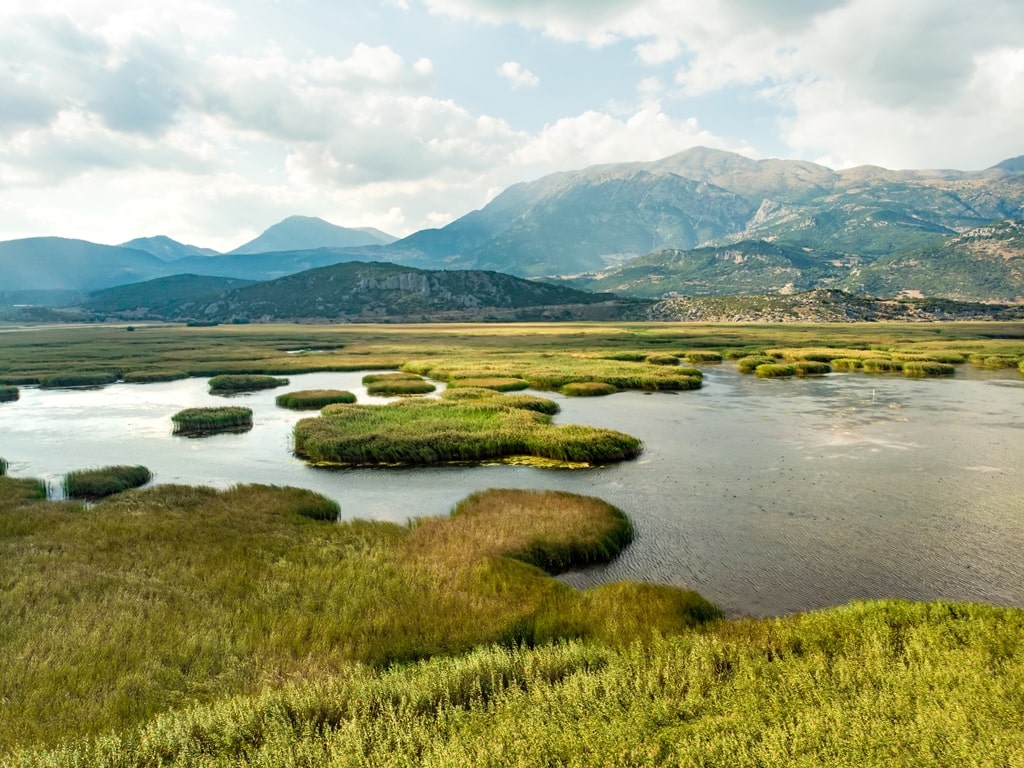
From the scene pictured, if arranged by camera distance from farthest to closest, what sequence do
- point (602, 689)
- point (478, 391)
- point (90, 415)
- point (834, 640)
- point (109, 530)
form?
point (478, 391) → point (90, 415) → point (109, 530) → point (834, 640) → point (602, 689)

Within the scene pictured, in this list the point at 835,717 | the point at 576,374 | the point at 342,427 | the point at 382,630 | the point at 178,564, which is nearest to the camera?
the point at 835,717

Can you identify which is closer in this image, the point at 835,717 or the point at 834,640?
the point at 835,717

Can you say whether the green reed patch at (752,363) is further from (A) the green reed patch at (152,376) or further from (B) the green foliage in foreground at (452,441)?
(A) the green reed patch at (152,376)

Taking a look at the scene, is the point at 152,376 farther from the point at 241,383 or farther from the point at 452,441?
the point at 452,441

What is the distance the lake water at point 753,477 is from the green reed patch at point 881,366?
61.6 ft

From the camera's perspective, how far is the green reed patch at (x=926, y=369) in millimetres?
71438

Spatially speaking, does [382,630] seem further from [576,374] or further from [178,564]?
[576,374]

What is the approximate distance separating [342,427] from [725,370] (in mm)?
57057

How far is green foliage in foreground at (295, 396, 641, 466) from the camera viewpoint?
33688mm

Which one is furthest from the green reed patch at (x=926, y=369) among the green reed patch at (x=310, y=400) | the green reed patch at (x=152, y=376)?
the green reed patch at (x=152, y=376)

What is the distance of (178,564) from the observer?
→ 18.1 metres

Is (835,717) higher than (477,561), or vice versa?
(835,717)

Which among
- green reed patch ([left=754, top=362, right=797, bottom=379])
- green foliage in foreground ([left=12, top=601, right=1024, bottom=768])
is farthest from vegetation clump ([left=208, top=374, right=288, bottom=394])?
green reed patch ([left=754, top=362, right=797, bottom=379])

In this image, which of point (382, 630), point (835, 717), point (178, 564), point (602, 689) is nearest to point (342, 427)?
point (178, 564)
